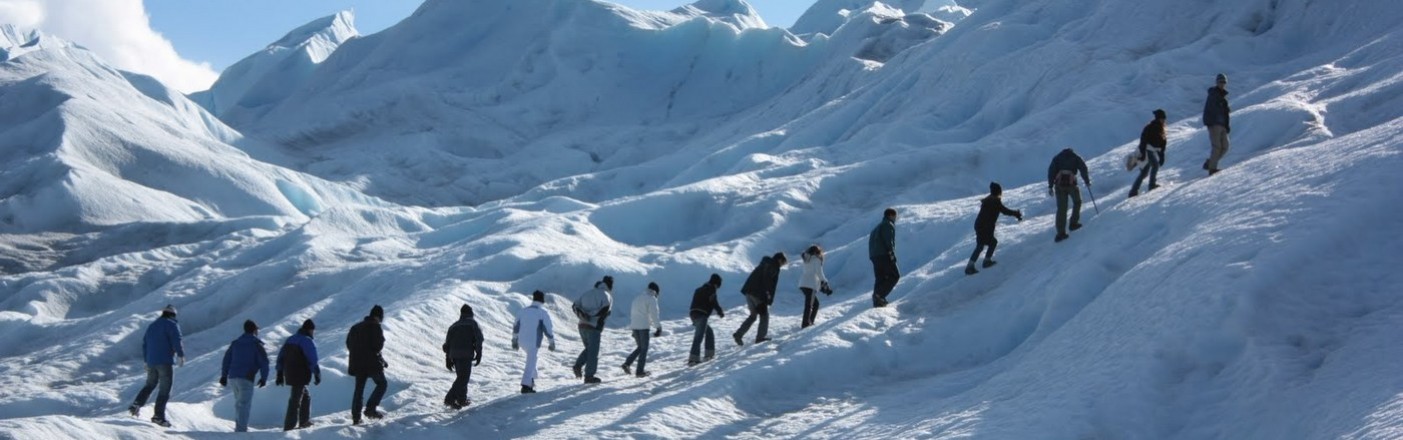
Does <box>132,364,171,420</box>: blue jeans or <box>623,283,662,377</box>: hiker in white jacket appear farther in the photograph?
<box>623,283,662,377</box>: hiker in white jacket

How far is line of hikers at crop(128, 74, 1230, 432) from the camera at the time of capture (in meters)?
15.9

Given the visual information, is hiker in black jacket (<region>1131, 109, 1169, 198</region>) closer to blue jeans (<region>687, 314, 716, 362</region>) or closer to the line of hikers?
the line of hikers

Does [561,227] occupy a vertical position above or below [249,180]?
below

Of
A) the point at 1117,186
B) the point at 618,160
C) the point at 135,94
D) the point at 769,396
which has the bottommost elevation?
the point at 769,396

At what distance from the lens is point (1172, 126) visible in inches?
1243

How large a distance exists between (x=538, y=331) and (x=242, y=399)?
3.90 meters

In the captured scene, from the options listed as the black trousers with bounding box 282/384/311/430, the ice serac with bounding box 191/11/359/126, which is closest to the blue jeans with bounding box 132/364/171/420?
the black trousers with bounding box 282/384/311/430

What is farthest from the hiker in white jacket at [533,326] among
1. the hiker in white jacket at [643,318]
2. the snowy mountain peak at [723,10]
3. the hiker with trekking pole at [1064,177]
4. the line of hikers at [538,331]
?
the snowy mountain peak at [723,10]

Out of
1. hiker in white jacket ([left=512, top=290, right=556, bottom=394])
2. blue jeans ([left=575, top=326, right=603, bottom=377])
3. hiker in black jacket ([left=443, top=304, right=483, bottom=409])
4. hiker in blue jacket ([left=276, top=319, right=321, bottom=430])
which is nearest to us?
hiker in blue jacket ([left=276, top=319, right=321, bottom=430])

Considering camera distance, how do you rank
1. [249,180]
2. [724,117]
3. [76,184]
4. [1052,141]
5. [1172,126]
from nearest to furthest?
[1172,126], [1052,141], [76,184], [249,180], [724,117]

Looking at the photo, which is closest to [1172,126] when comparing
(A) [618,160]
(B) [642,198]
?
(B) [642,198]

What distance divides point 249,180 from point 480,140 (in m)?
14.7

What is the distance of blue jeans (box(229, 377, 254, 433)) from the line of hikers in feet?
0.04

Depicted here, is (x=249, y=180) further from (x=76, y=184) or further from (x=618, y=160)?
(x=618, y=160)
